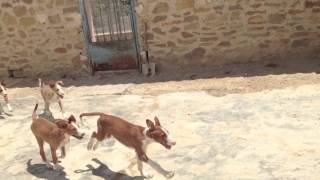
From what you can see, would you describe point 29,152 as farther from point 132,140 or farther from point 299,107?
point 299,107

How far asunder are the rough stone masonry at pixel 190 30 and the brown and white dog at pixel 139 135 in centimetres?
422

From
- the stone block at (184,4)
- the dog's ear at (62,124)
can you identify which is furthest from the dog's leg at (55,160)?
the stone block at (184,4)

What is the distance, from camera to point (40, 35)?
33.9 feet

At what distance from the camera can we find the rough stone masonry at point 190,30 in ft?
31.5

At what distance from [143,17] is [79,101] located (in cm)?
223

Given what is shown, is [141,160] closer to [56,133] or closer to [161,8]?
[56,133]

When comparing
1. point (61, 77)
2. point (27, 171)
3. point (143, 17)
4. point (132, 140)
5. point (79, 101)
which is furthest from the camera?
point (61, 77)

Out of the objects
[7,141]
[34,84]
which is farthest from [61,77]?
[7,141]

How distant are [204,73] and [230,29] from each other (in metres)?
1.03

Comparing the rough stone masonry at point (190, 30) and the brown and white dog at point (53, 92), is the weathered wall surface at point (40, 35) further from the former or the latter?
the brown and white dog at point (53, 92)

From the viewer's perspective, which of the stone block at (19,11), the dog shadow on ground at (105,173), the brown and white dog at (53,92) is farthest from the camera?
the stone block at (19,11)

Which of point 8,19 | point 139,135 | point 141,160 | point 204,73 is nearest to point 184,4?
point 204,73

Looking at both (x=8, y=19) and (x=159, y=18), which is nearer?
(x=159, y=18)

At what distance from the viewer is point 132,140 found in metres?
5.57
